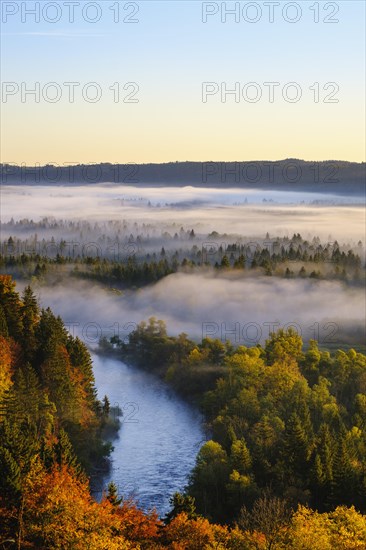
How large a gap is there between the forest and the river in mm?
3209

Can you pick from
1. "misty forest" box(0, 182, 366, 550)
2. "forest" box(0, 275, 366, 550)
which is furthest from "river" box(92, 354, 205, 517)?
"forest" box(0, 275, 366, 550)

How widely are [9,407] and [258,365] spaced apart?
168 ft

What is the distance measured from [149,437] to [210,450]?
3266 cm

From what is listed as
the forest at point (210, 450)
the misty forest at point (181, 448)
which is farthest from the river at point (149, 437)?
the forest at point (210, 450)

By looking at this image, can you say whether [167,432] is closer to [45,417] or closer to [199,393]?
[199,393]

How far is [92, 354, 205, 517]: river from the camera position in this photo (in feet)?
367

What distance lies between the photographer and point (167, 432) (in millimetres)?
139625

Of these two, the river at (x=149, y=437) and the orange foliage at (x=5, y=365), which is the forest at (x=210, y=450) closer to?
the orange foliage at (x=5, y=365)

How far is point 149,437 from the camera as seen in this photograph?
13675 cm

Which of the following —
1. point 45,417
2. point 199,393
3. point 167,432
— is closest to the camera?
point 45,417

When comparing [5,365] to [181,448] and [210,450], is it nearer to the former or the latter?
[210,450]

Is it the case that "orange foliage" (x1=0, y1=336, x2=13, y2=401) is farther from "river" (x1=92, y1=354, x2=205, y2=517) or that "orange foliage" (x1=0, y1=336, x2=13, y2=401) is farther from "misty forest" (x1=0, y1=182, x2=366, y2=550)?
"river" (x1=92, y1=354, x2=205, y2=517)

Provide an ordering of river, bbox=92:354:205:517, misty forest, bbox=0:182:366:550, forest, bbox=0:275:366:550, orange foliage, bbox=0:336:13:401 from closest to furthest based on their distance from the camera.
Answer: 1. forest, bbox=0:275:366:550
2. misty forest, bbox=0:182:366:550
3. orange foliage, bbox=0:336:13:401
4. river, bbox=92:354:205:517

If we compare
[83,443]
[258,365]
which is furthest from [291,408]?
[83,443]
